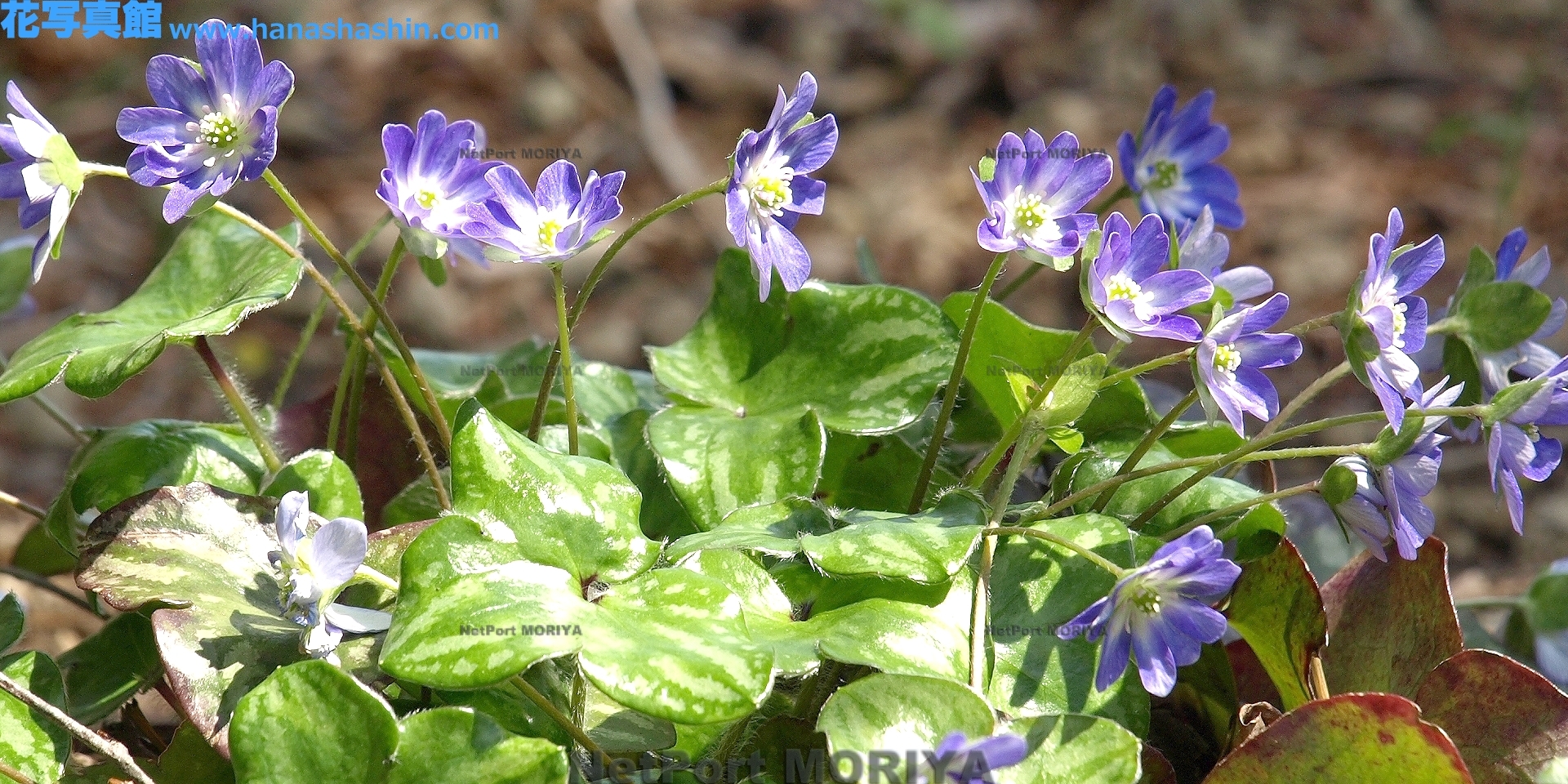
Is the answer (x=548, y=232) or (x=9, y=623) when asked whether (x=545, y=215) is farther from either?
(x=9, y=623)

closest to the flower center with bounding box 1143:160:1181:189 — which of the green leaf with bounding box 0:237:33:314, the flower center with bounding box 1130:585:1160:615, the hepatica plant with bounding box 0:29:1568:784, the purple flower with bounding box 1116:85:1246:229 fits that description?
the purple flower with bounding box 1116:85:1246:229

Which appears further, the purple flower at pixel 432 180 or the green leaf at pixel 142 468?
the green leaf at pixel 142 468

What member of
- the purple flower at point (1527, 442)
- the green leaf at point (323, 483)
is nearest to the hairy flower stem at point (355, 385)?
the green leaf at point (323, 483)

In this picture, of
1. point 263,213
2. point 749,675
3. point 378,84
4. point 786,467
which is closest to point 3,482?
point 263,213

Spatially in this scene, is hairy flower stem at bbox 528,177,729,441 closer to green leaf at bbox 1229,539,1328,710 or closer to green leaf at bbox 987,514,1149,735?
green leaf at bbox 987,514,1149,735

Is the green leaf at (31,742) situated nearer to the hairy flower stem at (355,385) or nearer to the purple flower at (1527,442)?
the hairy flower stem at (355,385)

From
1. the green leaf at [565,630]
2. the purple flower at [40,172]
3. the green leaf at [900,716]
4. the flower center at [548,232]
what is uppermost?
the purple flower at [40,172]
